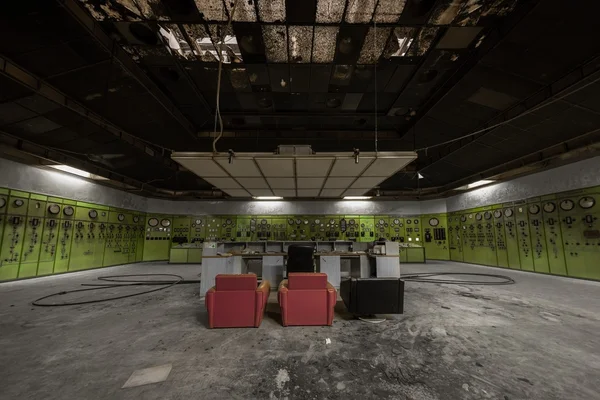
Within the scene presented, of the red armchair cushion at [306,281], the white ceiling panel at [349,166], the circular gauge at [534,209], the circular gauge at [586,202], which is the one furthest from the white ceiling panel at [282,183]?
the circular gauge at [586,202]

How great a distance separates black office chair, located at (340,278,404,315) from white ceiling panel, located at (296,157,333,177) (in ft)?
7.56

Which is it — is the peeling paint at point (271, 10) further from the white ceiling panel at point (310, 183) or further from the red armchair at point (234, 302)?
the red armchair at point (234, 302)

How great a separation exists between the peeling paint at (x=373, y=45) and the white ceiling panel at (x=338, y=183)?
8.88ft

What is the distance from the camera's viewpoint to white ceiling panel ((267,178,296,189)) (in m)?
6.32

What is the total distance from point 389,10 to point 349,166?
2.59 metres

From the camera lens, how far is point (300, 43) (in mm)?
4102

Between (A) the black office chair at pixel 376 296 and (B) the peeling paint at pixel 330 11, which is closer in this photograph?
(B) the peeling paint at pixel 330 11

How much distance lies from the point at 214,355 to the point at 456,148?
7992mm

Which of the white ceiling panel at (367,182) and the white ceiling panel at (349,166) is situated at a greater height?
the white ceiling panel at (349,166)

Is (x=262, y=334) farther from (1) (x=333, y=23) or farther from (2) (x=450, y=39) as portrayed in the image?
(2) (x=450, y=39)

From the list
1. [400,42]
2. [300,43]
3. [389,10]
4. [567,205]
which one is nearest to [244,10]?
[300,43]

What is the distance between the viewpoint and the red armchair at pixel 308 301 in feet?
11.5

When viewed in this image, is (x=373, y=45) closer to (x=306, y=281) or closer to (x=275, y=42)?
(x=275, y=42)

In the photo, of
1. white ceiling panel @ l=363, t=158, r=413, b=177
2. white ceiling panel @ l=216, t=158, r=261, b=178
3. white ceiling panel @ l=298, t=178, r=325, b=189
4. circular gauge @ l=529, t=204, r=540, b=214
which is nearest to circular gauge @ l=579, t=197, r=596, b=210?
circular gauge @ l=529, t=204, r=540, b=214
